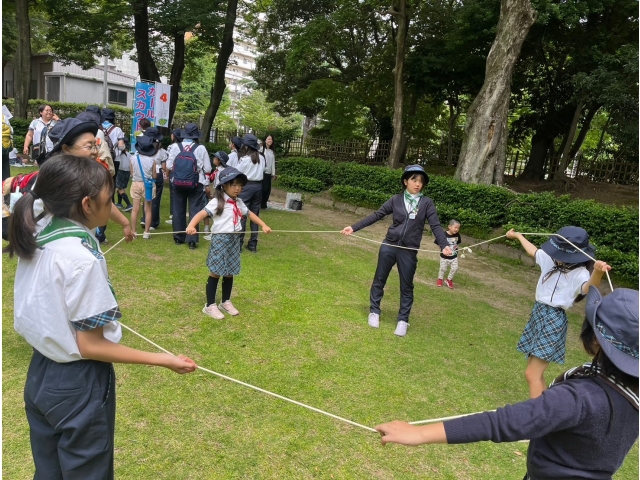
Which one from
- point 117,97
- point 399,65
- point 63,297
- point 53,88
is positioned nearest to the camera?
point 63,297

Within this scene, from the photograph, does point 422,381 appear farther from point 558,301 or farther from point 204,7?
point 204,7

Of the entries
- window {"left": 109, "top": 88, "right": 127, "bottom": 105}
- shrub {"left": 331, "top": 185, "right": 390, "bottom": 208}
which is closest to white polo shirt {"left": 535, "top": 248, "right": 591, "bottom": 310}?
shrub {"left": 331, "top": 185, "right": 390, "bottom": 208}

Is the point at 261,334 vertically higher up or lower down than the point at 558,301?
lower down

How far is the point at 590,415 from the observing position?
5.30 ft

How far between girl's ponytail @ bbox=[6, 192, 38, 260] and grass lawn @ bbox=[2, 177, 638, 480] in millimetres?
1724

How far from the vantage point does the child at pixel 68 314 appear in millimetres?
1711

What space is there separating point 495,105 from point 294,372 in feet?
29.6

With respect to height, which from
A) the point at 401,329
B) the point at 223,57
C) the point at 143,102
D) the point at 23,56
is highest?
the point at 223,57

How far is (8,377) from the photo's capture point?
3.63 meters

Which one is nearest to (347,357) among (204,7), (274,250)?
(274,250)

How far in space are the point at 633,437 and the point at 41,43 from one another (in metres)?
40.4

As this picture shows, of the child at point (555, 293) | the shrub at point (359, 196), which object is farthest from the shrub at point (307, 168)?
the child at point (555, 293)

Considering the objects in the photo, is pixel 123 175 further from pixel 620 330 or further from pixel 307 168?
pixel 620 330

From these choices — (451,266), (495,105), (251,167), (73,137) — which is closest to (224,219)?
(73,137)
